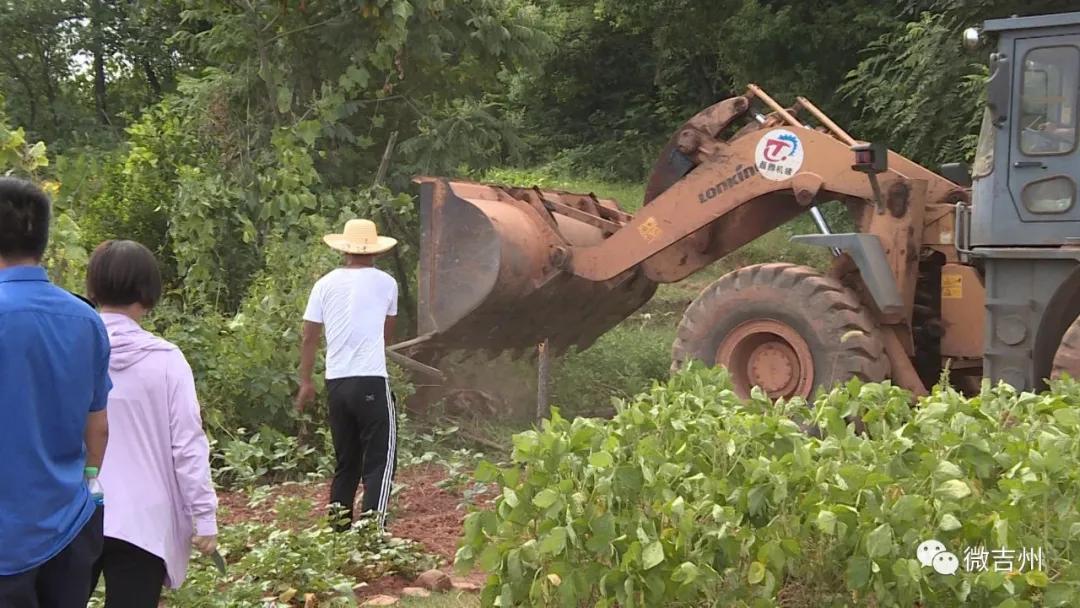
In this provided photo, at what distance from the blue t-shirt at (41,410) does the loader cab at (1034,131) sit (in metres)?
5.95

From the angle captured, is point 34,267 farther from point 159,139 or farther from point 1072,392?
point 159,139

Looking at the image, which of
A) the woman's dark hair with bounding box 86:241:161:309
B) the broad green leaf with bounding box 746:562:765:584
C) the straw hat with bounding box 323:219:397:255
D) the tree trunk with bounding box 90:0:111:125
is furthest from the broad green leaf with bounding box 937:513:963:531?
the tree trunk with bounding box 90:0:111:125

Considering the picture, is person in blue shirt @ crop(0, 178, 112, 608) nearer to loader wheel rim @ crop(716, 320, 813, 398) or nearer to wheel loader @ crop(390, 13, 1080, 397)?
wheel loader @ crop(390, 13, 1080, 397)

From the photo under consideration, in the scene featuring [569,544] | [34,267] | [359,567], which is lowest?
[359,567]

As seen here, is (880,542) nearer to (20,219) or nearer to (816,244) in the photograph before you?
(20,219)

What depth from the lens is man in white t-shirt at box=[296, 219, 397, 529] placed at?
614 centimetres

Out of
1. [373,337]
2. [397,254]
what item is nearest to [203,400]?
[373,337]

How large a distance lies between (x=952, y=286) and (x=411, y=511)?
396cm

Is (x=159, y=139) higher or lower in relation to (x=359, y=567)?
higher

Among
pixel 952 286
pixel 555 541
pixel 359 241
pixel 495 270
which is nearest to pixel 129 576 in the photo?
pixel 555 541

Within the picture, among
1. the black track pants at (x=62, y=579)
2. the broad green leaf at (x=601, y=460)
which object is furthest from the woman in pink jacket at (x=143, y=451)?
the broad green leaf at (x=601, y=460)

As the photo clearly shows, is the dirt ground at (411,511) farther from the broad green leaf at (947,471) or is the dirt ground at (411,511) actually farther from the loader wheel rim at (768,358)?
the broad green leaf at (947,471)

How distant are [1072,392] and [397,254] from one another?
7.33m

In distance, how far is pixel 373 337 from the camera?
6.18 metres
